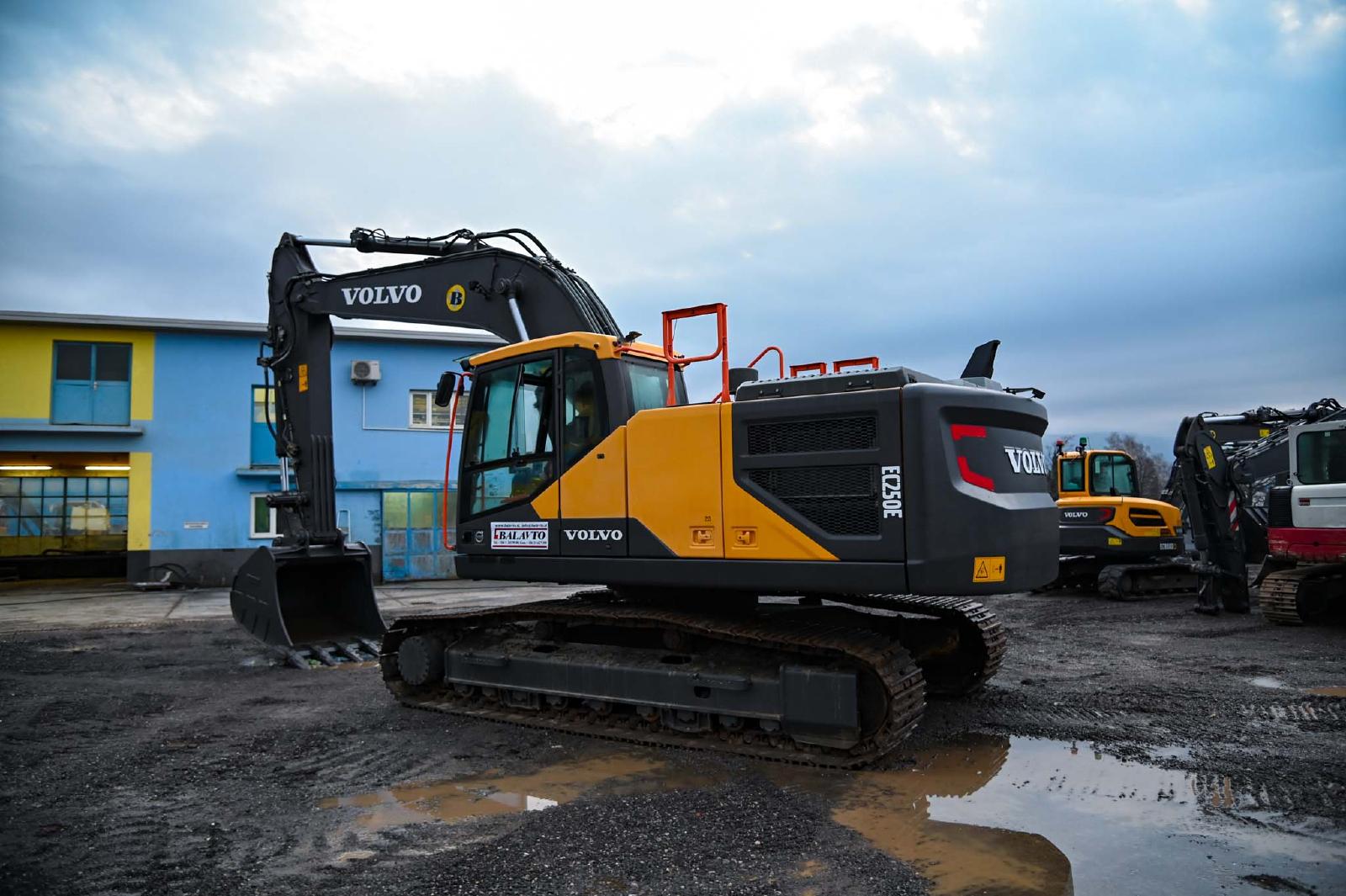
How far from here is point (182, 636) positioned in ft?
41.6

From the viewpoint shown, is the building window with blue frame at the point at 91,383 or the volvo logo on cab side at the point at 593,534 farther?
the building window with blue frame at the point at 91,383

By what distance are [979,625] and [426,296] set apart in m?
5.71

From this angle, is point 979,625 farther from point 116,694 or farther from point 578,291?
point 116,694

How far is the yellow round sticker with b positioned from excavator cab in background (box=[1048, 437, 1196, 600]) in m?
11.8

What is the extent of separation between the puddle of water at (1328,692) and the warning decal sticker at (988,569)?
4.21 metres

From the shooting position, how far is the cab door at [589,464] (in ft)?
21.1

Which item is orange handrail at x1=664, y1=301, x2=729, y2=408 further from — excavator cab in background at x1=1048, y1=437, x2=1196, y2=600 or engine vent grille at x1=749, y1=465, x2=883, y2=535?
excavator cab in background at x1=1048, y1=437, x2=1196, y2=600

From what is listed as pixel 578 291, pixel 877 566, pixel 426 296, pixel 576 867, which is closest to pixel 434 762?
pixel 576 867

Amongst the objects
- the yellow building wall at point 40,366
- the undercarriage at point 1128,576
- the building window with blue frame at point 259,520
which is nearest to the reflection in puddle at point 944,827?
the undercarriage at point 1128,576

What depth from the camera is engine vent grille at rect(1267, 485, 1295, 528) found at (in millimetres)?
12875

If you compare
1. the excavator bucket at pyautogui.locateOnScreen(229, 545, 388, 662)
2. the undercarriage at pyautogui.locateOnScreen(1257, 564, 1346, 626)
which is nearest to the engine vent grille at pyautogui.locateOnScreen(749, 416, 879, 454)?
the excavator bucket at pyautogui.locateOnScreen(229, 545, 388, 662)

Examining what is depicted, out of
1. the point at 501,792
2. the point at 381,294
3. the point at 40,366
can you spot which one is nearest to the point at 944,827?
the point at 501,792

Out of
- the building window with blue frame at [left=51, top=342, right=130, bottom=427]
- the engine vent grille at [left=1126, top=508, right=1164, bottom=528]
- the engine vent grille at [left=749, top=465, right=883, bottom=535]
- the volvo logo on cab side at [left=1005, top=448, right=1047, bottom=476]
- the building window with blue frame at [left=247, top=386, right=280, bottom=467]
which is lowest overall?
the engine vent grille at [left=1126, top=508, right=1164, bottom=528]

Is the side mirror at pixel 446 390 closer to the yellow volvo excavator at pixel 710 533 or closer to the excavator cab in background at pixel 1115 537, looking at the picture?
the yellow volvo excavator at pixel 710 533
